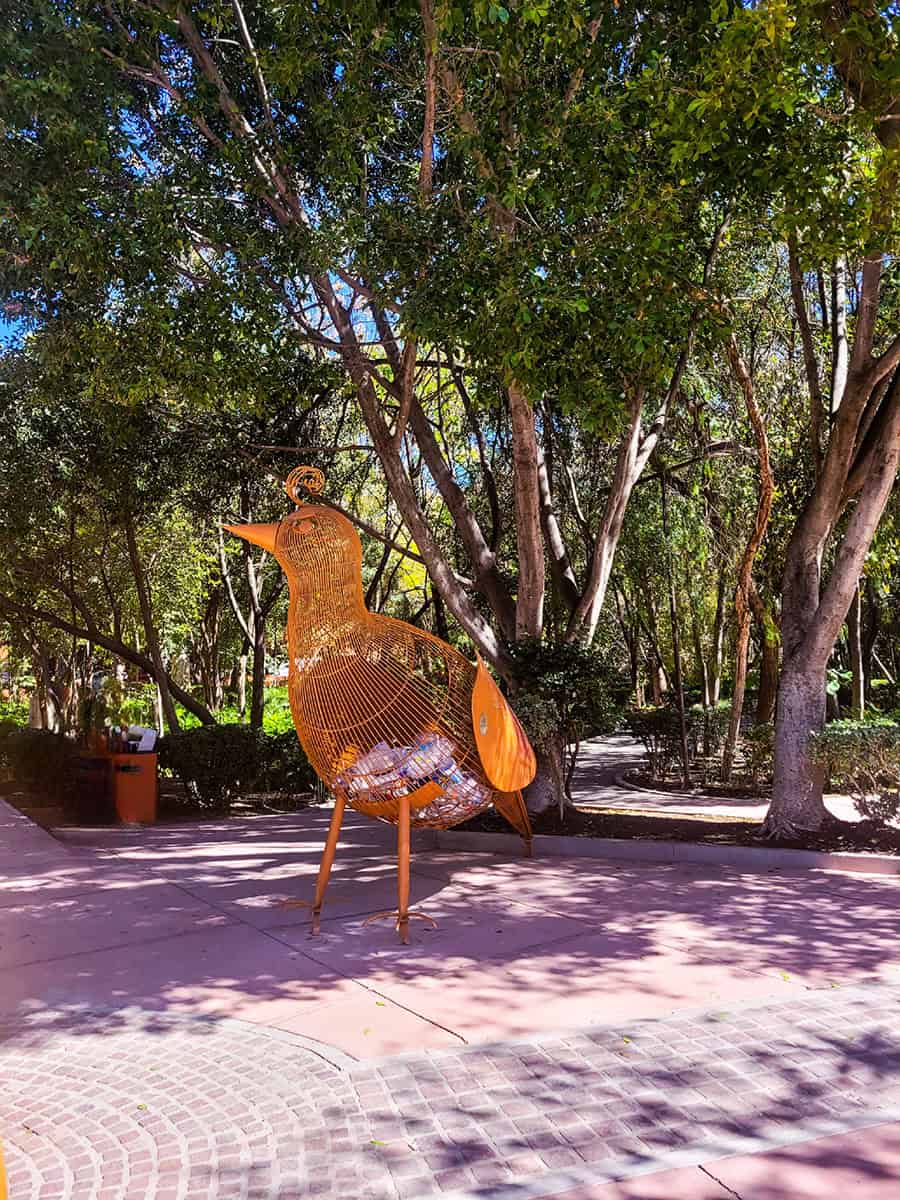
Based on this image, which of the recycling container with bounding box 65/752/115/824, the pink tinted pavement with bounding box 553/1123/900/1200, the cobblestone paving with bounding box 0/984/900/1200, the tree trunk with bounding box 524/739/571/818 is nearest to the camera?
the pink tinted pavement with bounding box 553/1123/900/1200

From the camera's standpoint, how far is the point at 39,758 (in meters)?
14.8

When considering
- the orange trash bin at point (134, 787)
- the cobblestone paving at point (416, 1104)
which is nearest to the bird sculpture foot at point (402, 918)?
the cobblestone paving at point (416, 1104)

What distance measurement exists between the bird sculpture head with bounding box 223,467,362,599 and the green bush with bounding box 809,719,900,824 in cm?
462

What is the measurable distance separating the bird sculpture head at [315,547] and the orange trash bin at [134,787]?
20.0ft

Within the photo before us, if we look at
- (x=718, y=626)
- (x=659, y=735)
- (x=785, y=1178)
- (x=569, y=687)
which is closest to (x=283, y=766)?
(x=569, y=687)

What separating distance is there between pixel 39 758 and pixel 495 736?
35.5ft

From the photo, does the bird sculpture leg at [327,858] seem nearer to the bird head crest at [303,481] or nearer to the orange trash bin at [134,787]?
the bird head crest at [303,481]

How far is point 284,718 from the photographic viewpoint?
18750mm

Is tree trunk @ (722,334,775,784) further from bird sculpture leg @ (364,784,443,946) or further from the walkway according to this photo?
bird sculpture leg @ (364,784,443,946)

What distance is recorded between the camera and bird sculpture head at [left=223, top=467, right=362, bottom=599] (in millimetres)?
6668

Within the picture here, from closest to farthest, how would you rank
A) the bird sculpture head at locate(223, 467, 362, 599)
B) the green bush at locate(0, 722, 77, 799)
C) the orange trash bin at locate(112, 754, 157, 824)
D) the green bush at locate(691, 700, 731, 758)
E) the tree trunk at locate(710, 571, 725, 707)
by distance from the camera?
the bird sculpture head at locate(223, 467, 362, 599) < the orange trash bin at locate(112, 754, 157, 824) < the green bush at locate(0, 722, 77, 799) < the tree trunk at locate(710, 571, 725, 707) < the green bush at locate(691, 700, 731, 758)

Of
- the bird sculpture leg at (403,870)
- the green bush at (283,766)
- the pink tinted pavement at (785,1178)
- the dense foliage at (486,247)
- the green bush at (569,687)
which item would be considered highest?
the dense foliage at (486,247)

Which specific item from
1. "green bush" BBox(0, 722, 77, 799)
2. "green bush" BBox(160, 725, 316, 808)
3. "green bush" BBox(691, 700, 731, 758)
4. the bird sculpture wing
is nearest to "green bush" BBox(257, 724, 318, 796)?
"green bush" BBox(160, 725, 316, 808)

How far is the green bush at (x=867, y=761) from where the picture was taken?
8.73 meters
